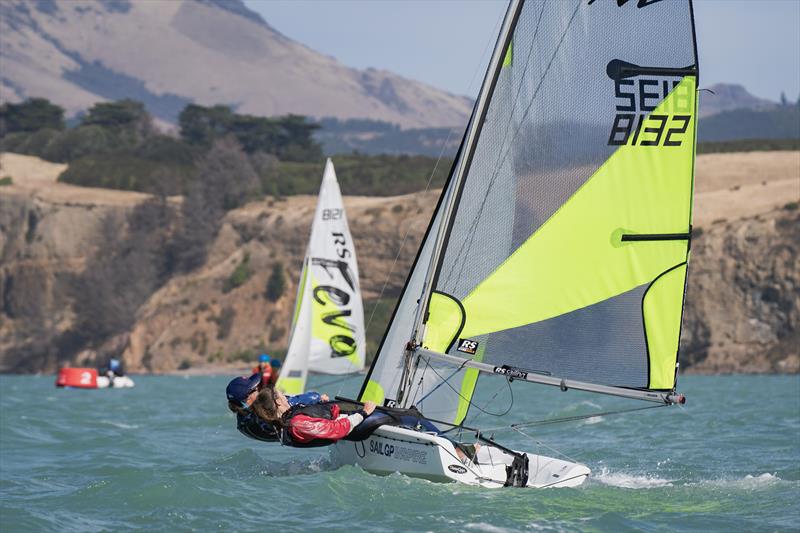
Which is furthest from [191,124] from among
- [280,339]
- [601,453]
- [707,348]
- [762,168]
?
[601,453]

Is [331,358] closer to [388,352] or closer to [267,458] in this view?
[267,458]

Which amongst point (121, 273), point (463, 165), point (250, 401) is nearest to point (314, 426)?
point (250, 401)

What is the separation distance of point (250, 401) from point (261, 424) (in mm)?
333

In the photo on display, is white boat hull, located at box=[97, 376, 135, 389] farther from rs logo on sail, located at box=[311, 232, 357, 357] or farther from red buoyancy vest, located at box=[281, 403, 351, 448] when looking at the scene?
red buoyancy vest, located at box=[281, 403, 351, 448]

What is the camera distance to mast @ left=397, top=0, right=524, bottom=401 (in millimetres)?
11750

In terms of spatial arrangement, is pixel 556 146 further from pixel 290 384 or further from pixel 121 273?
pixel 121 273

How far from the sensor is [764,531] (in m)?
9.90

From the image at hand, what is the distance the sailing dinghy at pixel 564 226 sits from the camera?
11.6m

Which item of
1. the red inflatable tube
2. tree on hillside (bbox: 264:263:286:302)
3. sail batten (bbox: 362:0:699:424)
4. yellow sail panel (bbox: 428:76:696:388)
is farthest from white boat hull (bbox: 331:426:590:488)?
tree on hillside (bbox: 264:263:286:302)

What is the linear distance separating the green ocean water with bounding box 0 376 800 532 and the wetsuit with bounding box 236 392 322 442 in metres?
0.52

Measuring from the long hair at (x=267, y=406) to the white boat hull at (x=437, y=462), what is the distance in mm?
913

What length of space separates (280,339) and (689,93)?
189ft

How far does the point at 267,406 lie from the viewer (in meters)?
11.7

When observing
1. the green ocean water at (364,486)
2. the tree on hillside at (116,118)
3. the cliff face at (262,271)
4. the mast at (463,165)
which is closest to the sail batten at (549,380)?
the mast at (463,165)
